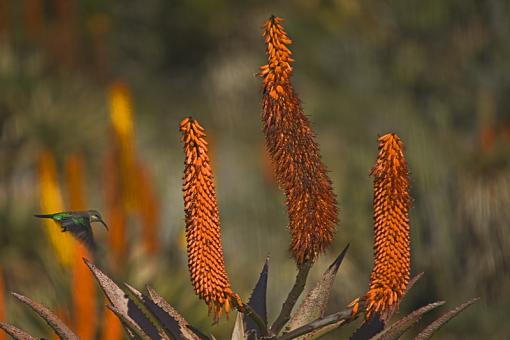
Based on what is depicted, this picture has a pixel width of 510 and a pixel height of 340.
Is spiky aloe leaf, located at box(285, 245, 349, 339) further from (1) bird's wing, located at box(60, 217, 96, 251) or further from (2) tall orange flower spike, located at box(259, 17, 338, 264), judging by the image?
(1) bird's wing, located at box(60, 217, 96, 251)

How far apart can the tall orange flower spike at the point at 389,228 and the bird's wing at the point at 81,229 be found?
2.53 ft

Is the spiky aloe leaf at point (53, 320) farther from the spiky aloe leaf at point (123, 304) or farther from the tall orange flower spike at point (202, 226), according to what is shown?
the tall orange flower spike at point (202, 226)

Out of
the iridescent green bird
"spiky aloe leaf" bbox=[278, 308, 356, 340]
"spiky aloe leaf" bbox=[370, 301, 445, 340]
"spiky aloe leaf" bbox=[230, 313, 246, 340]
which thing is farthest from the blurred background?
"spiky aloe leaf" bbox=[370, 301, 445, 340]

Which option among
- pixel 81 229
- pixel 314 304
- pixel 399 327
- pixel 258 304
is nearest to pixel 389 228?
pixel 399 327

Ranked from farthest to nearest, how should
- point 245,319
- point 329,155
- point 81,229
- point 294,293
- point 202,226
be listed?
point 329,155 → point 81,229 → point 245,319 → point 294,293 → point 202,226

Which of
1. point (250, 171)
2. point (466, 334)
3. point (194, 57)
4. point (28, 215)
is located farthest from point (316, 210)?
point (194, 57)

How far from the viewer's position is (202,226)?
1990mm

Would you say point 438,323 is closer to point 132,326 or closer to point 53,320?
point 132,326

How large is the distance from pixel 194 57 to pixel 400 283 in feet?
48.5

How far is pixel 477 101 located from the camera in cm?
850

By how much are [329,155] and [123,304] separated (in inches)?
381

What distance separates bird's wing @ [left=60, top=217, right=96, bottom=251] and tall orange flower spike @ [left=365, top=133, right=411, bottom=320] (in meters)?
0.77

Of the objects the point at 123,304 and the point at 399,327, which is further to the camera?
the point at 123,304

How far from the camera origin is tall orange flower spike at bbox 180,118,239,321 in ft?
6.44
